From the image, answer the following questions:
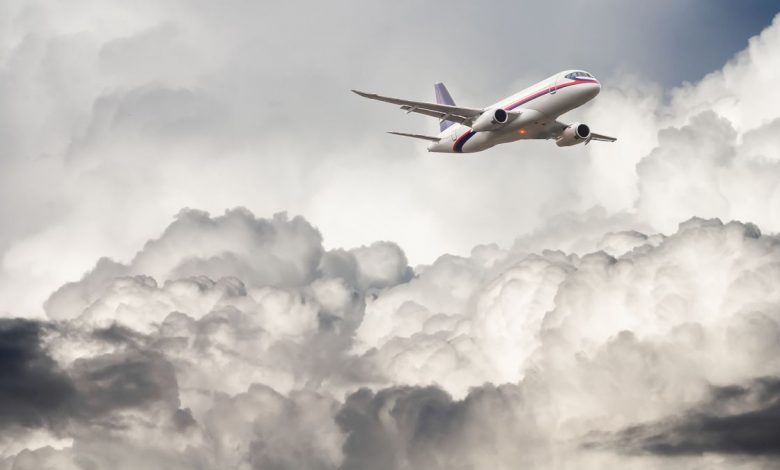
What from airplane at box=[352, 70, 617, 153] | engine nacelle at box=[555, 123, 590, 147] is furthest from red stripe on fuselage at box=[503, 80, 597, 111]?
engine nacelle at box=[555, 123, 590, 147]

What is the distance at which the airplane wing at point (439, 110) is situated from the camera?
116938 millimetres

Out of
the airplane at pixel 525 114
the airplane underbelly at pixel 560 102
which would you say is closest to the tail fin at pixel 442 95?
the airplane at pixel 525 114

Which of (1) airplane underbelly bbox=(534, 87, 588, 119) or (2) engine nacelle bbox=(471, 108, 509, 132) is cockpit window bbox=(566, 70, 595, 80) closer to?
(1) airplane underbelly bbox=(534, 87, 588, 119)

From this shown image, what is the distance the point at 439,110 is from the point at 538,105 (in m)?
10.2

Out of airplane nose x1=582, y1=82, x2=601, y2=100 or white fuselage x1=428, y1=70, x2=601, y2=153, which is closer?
airplane nose x1=582, y1=82, x2=601, y2=100

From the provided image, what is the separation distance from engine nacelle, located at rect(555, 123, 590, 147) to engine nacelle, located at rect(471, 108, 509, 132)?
36.4 ft

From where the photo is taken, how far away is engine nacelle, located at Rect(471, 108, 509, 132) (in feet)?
392

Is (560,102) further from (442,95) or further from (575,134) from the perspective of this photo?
(442,95)

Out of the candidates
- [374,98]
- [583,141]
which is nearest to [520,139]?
[583,141]

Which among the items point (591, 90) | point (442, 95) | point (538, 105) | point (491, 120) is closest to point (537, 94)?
point (538, 105)

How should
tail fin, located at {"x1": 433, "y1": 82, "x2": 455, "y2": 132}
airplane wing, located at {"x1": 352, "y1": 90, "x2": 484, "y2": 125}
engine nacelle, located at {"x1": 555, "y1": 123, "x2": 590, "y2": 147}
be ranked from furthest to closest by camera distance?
tail fin, located at {"x1": 433, "y1": 82, "x2": 455, "y2": 132}
engine nacelle, located at {"x1": 555, "y1": 123, "x2": 590, "y2": 147}
airplane wing, located at {"x1": 352, "y1": 90, "x2": 484, "y2": 125}

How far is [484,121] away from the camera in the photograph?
120438mm

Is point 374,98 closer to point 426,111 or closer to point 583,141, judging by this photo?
point 426,111

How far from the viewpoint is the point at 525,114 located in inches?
4759
